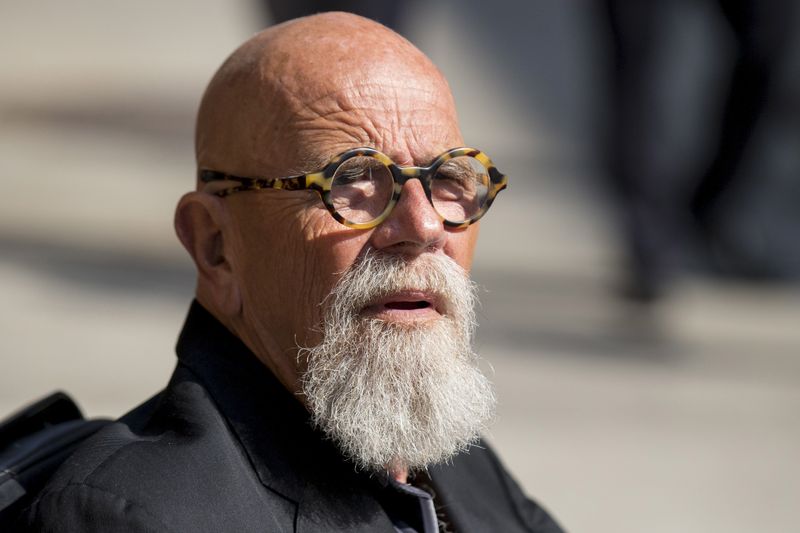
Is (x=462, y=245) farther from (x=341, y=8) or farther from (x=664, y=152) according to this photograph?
(x=664, y=152)

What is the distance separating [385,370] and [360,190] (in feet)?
0.99

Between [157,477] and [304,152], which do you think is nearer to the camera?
[157,477]

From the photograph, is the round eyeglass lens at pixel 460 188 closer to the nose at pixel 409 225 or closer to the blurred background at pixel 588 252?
the nose at pixel 409 225

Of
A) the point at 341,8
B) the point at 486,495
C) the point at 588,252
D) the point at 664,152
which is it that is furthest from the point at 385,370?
the point at 664,152

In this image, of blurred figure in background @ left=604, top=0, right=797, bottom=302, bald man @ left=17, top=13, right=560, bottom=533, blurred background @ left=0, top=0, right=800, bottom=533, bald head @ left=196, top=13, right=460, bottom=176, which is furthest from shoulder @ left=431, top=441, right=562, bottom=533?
blurred figure in background @ left=604, top=0, right=797, bottom=302

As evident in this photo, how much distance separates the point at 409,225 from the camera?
183 centimetres

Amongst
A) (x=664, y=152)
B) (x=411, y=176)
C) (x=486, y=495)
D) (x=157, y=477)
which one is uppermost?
(x=664, y=152)

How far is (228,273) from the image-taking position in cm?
199

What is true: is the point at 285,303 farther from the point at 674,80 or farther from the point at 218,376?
the point at 674,80

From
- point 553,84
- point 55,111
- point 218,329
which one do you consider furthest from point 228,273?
point 553,84

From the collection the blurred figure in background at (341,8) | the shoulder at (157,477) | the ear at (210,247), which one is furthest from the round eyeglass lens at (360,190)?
the blurred figure in background at (341,8)

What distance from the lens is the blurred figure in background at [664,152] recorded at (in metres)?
6.34

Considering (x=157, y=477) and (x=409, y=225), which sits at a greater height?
(x=409, y=225)

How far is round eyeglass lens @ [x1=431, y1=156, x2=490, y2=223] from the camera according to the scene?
1.91 m
